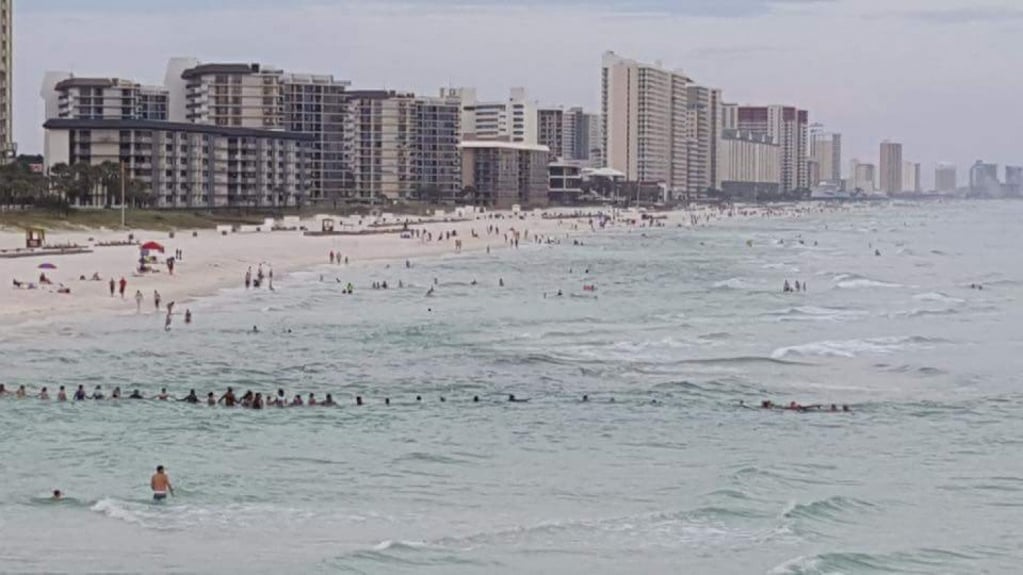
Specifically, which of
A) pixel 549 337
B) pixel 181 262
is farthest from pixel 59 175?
pixel 549 337

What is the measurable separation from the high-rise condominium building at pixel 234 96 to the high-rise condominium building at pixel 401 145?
26608 millimetres

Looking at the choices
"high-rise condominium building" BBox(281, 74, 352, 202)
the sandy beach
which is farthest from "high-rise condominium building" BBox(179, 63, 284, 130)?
the sandy beach

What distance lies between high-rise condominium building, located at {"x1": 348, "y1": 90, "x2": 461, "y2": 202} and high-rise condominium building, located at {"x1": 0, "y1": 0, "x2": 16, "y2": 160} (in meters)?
70.7

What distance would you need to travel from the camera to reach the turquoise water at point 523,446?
20.5 m

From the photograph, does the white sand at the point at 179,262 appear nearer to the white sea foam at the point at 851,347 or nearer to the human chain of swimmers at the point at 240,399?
the human chain of swimmers at the point at 240,399

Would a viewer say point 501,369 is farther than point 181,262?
No

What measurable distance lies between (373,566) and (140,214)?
298ft

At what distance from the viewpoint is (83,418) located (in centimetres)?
3011

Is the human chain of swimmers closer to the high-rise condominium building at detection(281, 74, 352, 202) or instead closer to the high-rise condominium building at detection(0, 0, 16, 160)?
the high-rise condominium building at detection(0, 0, 16, 160)

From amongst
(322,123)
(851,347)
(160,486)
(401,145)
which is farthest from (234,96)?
(160,486)

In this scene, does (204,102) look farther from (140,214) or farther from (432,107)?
(140,214)

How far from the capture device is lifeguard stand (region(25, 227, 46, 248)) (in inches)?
2901

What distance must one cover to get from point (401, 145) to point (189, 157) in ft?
219

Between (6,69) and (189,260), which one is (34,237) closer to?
(189,260)
